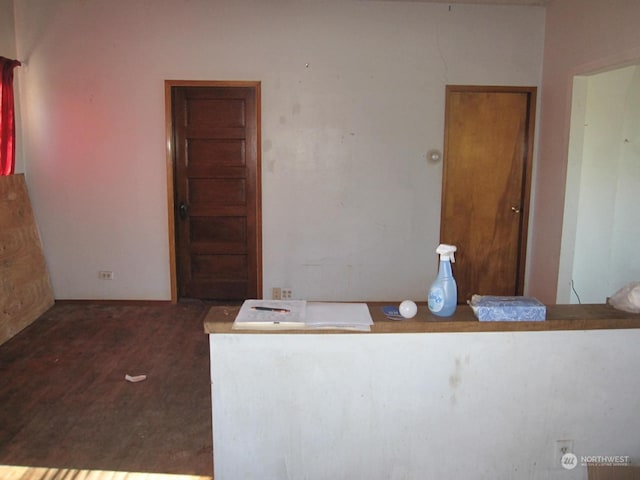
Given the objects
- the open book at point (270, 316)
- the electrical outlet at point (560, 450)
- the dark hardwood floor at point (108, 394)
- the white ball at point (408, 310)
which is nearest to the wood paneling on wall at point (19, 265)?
the dark hardwood floor at point (108, 394)

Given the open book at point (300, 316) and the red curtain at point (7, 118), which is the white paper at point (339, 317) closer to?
the open book at point (300, 316)

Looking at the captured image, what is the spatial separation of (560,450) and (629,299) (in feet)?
2.00

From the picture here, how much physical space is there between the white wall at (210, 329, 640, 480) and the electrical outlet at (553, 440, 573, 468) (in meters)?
0.01

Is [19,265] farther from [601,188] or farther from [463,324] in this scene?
[601,188]

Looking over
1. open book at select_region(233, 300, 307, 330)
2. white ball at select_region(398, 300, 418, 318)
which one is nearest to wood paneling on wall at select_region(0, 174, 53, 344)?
open book at select_region(233, 300, 307, 330)

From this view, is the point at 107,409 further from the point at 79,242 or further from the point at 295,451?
the point at 79,242

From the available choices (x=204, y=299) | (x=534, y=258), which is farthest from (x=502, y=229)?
(x=204, y=299)

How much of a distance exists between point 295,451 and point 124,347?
93.2 inches

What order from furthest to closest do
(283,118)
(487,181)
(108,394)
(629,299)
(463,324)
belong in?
(487,181) → (283,118) → (108,394) → (629,299) → (463,324)

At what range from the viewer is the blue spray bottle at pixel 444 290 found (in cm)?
180

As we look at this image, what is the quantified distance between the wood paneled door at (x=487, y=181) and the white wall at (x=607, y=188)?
53 centimetres

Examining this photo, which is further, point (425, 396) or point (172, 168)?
point (172, 168)

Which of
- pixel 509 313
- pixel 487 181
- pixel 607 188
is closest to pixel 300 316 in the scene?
pixel 509 313

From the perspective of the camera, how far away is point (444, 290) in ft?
5.91
